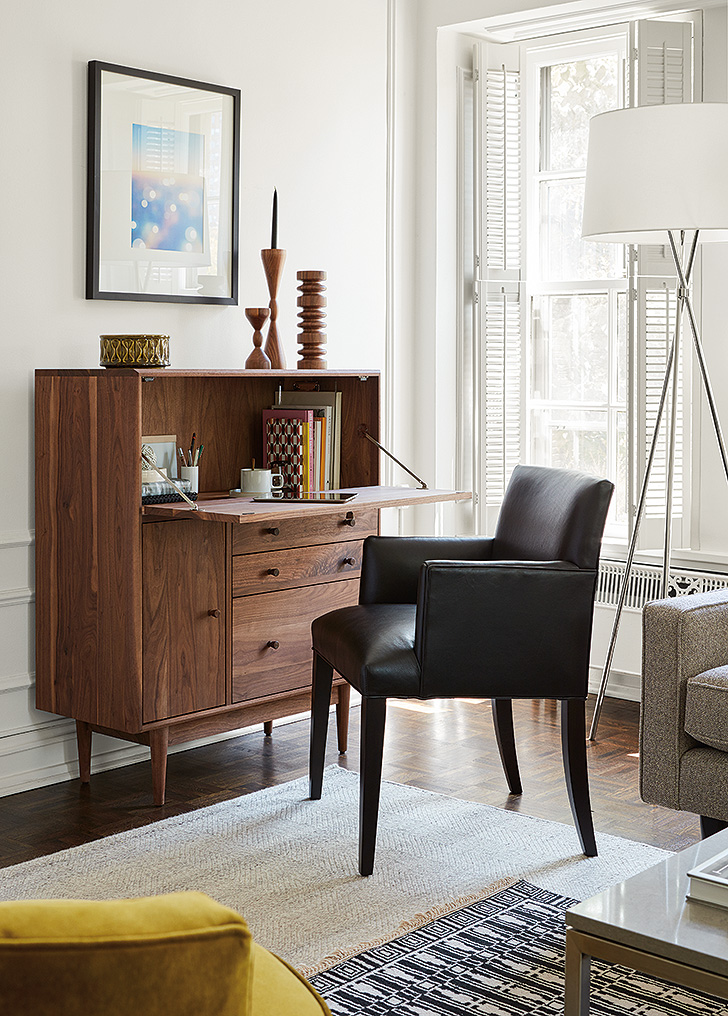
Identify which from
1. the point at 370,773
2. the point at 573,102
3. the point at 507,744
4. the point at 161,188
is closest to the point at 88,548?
the point at 370,773

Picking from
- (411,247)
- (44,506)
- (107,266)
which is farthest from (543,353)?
(44,506)

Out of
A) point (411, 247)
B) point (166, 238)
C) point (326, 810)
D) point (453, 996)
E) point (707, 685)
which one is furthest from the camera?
point (411, 247)

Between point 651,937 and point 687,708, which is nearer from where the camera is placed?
point 651,937

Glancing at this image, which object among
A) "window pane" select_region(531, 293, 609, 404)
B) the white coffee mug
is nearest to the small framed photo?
the white coffee mug

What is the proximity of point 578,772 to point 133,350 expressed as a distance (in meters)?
1.56

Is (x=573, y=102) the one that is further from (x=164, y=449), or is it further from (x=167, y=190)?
(x=164, y=449)

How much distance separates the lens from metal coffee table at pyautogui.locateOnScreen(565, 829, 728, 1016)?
1478mm

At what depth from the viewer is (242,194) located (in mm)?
3729

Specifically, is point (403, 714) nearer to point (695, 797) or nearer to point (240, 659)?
point (240, 659)

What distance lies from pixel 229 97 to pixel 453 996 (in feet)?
8.96

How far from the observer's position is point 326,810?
3016 mm

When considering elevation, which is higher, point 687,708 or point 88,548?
point 88,548

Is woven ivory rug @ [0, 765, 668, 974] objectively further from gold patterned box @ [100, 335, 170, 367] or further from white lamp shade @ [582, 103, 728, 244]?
white lamp shade @ [582, 103, 728, 244]

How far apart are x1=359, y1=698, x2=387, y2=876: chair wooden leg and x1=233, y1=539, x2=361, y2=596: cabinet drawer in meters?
0.75
